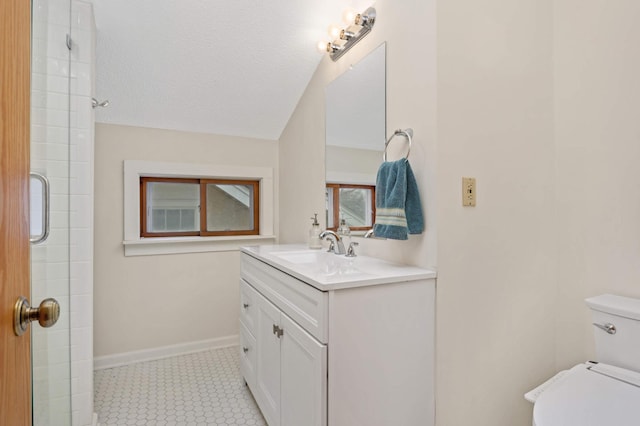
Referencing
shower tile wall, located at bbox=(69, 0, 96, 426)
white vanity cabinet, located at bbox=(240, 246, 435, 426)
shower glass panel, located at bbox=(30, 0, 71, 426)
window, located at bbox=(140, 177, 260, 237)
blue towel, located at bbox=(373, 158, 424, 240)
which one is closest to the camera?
shower glass panel, located at bbox=(30, 0, 71, 426)

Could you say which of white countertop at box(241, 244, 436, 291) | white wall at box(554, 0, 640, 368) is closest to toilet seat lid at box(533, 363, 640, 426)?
white wall at box(554, 0, 640, 368)

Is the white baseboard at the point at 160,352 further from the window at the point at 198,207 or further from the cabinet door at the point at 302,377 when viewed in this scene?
the cabinet door at the point at 302,377

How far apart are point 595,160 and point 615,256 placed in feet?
1.37

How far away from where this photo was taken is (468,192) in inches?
53.6

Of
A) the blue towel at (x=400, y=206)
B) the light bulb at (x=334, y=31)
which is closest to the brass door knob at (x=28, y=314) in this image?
the blue towel at (x=400, y=206)

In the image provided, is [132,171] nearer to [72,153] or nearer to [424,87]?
[72,153]

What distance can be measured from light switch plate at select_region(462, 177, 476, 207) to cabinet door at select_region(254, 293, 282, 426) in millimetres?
933

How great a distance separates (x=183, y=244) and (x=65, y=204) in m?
1.12

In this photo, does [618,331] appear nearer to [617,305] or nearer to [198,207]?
[617,305]

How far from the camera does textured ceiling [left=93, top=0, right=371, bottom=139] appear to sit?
72.1 inches

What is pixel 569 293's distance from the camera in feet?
5.17

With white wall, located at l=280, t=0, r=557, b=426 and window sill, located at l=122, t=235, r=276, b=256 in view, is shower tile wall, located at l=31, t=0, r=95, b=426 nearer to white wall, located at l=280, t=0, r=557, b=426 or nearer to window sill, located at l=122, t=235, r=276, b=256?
window sill, located at l=122, t=235, r=276, b=256

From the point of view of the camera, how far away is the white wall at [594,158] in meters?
1.34

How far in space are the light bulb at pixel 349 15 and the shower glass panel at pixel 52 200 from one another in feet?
4.31
